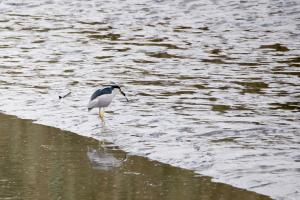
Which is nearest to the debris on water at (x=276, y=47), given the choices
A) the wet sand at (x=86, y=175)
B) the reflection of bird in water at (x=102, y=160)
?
the wet sand at (x=86, y=175)

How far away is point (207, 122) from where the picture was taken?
40.2 ft

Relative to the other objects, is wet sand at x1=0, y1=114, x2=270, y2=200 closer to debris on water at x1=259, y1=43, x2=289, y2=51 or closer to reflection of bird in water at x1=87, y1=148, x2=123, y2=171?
reflection of bird in water at x1=87, y1=148, x2=123, y2=171

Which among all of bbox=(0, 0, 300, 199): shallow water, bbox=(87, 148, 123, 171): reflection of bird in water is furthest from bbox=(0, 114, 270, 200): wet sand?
bbox=(0, 0, 300, 199): shallow water

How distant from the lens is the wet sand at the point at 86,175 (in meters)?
8.23

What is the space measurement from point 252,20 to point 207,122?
16.4 metres

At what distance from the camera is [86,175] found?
29.6ft

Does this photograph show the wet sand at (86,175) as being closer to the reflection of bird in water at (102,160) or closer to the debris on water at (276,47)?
the reflection of bird in water at (102,160)

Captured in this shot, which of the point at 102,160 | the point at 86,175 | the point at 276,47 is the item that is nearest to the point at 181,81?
the point at 276,47

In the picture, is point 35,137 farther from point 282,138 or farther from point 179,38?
point 179,38

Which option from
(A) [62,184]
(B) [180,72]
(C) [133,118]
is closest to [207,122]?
(C) [133,118]

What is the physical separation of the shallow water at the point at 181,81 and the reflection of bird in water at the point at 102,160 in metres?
0.43

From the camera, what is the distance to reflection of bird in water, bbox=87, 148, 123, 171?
9.58m

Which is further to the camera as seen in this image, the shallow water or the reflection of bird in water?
the shallow water

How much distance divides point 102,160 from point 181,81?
6.60 m
